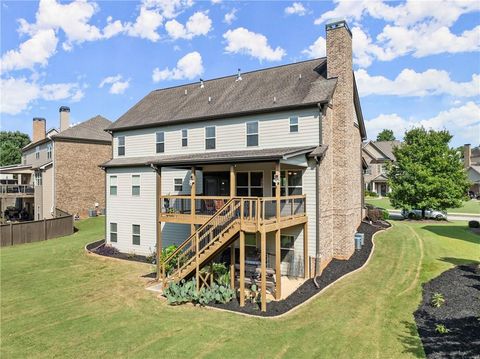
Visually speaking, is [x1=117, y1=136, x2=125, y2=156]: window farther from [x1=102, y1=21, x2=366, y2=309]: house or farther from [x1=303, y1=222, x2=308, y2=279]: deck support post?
[x1=303, y1=222, x2=308, y2=279]: deck support post

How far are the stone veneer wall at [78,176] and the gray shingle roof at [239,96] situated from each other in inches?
519

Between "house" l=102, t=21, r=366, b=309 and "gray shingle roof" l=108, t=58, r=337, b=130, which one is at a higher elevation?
"gray shingle roof" l=108, t=58, r=337, b=130

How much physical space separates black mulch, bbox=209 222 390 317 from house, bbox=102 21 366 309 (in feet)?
1.35

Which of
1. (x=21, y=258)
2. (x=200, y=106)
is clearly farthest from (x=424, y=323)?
(x=21, y=258)

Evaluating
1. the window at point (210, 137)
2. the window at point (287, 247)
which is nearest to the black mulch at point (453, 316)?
the window at point (287, 247)

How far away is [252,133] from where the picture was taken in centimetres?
1697

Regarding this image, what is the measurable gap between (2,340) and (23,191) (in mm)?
30994

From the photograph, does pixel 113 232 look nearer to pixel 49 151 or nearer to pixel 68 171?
pixel 68 171

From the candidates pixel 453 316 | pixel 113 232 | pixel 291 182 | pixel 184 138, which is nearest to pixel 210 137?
pixel 184 138

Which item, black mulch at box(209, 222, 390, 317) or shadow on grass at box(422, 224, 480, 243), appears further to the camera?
shadow on grass at box(422, 224, 480, 243)

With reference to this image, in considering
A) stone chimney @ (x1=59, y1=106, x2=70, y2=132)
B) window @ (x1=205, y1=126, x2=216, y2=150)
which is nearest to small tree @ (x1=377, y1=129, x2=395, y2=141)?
stone chimney @ (x1=59, y1=106, x2=70, y2=132)

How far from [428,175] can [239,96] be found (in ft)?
63.9

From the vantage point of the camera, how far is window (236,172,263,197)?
16.5 m

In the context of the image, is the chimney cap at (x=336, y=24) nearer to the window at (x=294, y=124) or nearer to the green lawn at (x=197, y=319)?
the window at (x=294, y=124)
